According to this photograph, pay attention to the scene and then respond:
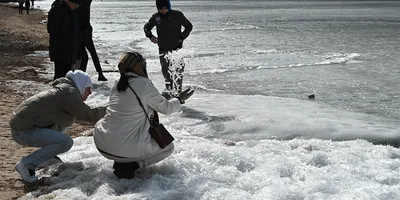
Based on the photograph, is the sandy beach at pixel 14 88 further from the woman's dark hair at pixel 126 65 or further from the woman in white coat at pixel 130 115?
the woman's dark hair at pixel 126 65

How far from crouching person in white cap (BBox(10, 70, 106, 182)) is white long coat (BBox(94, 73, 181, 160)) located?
307 mm

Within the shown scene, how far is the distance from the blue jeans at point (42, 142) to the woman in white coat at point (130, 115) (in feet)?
1.52

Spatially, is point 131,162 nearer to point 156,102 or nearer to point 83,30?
point 156,102

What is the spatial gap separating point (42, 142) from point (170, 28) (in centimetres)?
435

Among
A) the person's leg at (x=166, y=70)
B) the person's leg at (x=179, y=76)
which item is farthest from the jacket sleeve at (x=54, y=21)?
the person's leg at (x=179, y=76)

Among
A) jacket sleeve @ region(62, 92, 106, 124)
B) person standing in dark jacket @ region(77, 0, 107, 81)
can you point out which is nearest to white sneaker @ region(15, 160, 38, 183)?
jacket sleeve @ region(62, 92, 106, 124)

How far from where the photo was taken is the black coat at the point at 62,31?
7883 millimetres

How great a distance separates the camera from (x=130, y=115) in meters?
5.20

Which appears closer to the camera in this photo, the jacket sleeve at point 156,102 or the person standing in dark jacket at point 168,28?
the jacket sleeve at point 156,102

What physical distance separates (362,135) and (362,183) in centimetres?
232

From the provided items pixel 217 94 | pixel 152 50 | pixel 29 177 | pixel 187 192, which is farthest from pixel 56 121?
pixel 152 50

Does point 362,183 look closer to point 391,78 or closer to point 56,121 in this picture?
point 56,121

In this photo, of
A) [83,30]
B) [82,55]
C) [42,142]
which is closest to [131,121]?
[42,142]

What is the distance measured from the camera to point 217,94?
427 inches
